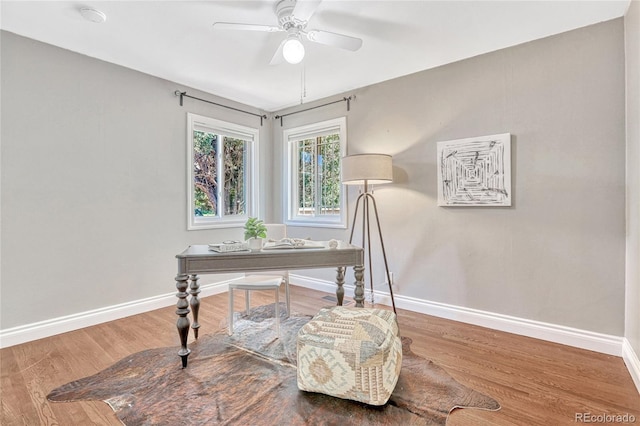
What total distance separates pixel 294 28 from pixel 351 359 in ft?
7.37

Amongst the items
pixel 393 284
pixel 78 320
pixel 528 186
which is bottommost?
pixel 78 320

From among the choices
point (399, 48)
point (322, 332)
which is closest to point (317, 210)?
point (399, 48)

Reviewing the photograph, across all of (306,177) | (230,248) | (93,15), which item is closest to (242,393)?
(230,248)

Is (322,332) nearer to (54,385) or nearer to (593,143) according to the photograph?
(54,385)

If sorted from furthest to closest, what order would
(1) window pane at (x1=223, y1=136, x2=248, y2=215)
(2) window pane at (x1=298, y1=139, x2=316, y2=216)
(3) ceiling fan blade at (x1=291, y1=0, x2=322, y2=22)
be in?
(2) window pane at (x1=298, y1=139, x2=316, y2=216), (1) window pane at (x1=223, y1=136, x2=248, y2=215), (3) ceiling fan blade at (x1=291, y1=0, x2=322, y2=22)

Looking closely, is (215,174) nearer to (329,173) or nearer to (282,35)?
(329,173)

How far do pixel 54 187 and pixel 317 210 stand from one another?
286 centimetres

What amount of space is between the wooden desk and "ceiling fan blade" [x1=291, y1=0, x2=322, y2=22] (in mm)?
1647

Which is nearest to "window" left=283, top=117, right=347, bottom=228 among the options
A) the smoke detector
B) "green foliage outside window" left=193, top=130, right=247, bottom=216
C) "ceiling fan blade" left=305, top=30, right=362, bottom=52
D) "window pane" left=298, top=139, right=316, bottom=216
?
"window pane" left=298, top=139, right=316, bottom=216

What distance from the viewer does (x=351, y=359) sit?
1.71 meters

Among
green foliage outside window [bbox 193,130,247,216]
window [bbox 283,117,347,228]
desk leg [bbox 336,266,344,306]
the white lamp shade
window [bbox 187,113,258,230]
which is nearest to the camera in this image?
desk leg [bbox 336,266,344,306]

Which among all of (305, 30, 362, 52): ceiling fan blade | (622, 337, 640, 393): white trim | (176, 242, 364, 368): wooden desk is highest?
(305, 30, 362, 52): ceiling fan blade

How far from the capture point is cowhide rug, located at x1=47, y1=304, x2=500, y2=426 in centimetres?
167

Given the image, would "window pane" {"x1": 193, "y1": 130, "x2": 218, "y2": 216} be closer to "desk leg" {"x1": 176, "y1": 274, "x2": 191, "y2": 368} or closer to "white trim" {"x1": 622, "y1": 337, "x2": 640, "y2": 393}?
"desk leg" {"x1": 176, "y1": 274, "x2": 191, "y2": 368}
